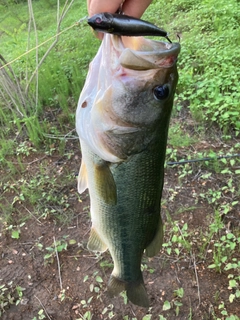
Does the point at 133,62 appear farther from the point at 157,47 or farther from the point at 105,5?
the point at 105,5

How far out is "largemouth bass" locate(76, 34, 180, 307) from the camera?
3.95 ft

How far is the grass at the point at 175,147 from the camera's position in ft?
8.96

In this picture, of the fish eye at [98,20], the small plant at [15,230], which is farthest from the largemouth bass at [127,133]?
the small plant at [15,230]

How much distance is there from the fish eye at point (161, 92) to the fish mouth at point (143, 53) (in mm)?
86

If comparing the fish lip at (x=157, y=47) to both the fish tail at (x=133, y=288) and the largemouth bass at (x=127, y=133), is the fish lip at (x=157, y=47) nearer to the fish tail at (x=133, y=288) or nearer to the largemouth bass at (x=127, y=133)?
the largemouth bass at (x=127, y=133)

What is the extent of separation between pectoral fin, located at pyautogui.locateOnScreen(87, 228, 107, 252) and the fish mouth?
2.98ft

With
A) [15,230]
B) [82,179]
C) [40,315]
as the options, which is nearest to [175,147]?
[15,230]

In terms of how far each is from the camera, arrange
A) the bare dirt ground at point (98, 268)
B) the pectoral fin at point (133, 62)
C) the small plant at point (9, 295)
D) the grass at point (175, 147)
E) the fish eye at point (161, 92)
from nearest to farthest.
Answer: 1. the pectoral fin at point (133, 62)
2. the fish eye at point (161, 92)
3. the bare dirt ground at point (98, 268)
4. the small plant at point (9, 295)
5. the grass at point (175, 147)

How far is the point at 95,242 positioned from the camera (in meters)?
1.79

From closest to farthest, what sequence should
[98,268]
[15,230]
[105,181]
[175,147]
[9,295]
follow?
[105,181] → [9,295] → [98,268] → [15,230] → [175,147]

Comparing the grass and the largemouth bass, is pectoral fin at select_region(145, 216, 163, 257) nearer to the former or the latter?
the largemouth bass

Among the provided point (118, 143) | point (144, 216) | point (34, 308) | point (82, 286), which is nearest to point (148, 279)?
point (82, 286)

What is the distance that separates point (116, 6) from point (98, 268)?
6.95 feet

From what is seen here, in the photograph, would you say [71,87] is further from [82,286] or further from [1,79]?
[82,286]
